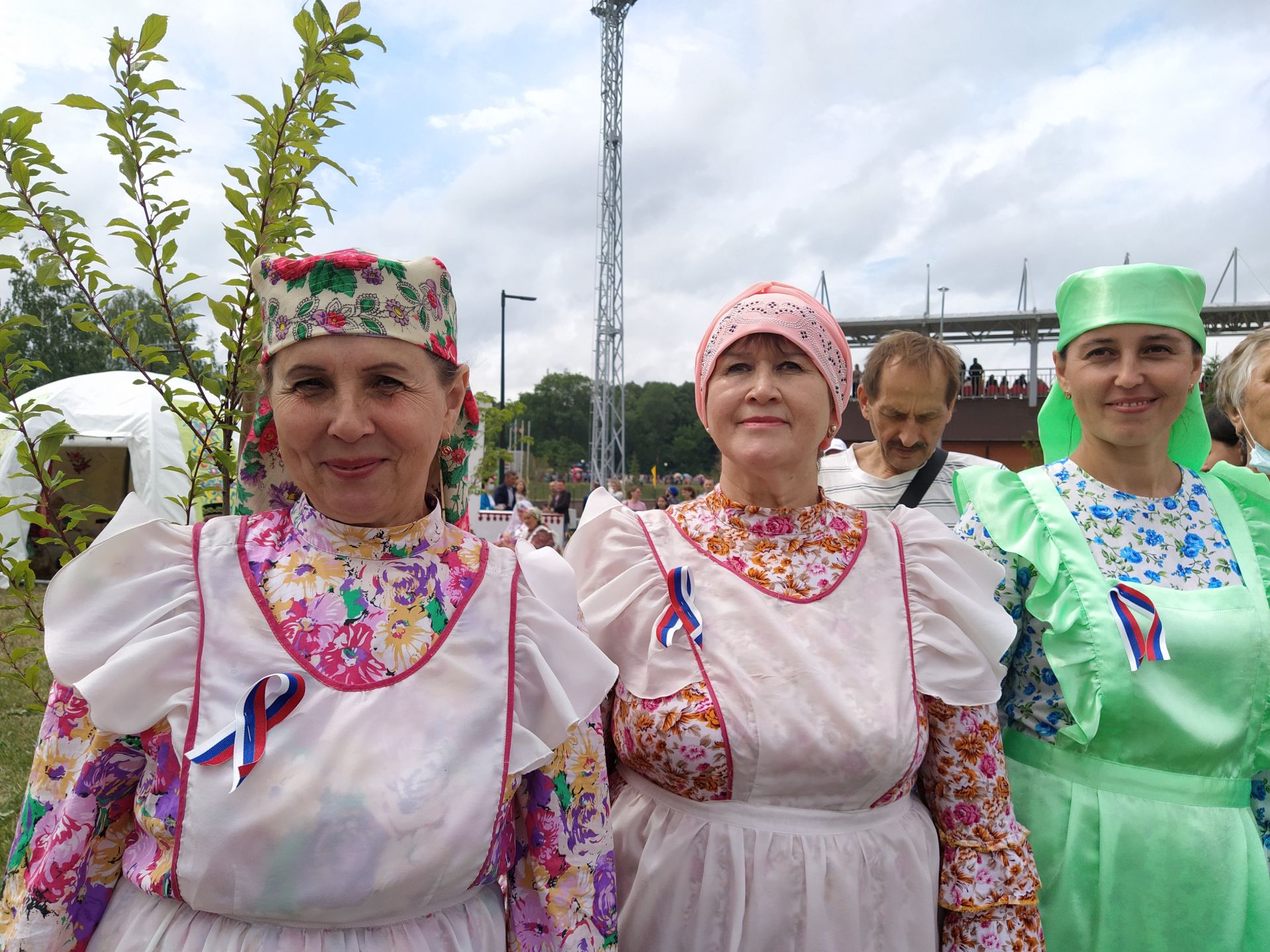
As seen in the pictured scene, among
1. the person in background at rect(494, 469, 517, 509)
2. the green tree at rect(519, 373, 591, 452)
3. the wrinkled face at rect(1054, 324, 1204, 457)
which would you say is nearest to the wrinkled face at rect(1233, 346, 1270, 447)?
the wrinkled face at rect(1054, 324, 1204, 457)

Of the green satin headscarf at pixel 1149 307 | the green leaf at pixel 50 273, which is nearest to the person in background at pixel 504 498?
the green leaf at pixel 50 273

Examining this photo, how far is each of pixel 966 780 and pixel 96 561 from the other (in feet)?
5.80

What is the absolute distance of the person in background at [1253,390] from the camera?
2607mm

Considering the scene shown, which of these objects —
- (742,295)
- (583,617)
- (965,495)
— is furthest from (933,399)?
(583,617)

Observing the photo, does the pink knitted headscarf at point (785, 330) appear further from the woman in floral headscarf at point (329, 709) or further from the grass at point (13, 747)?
the grass at point (13, 747)

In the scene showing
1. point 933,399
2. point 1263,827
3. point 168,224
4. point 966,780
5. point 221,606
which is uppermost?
point 168,224

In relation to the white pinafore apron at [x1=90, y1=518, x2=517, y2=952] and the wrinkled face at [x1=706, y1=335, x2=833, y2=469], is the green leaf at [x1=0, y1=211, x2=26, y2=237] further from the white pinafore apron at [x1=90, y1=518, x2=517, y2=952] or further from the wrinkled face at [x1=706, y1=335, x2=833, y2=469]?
the wrinkled face at [x1=706, y1=335, x2=833, y2=469]

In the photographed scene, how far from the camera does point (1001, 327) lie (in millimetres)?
34688

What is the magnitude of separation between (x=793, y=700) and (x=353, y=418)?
1021 millimetres

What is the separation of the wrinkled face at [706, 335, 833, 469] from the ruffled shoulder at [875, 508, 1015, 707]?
1.22 feet

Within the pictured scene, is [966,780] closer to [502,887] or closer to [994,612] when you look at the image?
[994,612]

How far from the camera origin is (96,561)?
1396 millimetres

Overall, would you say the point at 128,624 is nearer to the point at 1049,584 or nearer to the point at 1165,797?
the point at 1049,584

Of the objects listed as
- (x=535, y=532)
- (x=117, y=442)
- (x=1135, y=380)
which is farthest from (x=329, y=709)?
(x=117, y=442)
